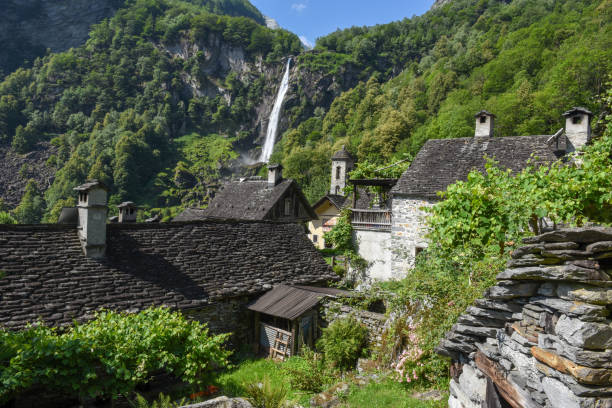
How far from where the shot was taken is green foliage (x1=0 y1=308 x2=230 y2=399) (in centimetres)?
550

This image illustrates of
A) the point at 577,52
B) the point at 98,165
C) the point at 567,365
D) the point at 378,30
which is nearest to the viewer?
the point at 567,365

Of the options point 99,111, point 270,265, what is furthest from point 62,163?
point 270,265

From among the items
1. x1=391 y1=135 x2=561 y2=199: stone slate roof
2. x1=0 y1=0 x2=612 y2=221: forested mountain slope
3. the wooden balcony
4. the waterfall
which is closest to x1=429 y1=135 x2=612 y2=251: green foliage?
x1=391 y1=135 x2=561 y2=199: stone slate roof

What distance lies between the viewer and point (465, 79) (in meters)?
56.8

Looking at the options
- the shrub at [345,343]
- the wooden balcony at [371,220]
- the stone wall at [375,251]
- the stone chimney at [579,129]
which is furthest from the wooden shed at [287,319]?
the stone chimney at [579,129]

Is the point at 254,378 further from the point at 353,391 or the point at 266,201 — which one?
the point at 266,201

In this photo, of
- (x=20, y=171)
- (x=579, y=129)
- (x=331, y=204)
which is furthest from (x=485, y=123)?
(x=20, y=171)

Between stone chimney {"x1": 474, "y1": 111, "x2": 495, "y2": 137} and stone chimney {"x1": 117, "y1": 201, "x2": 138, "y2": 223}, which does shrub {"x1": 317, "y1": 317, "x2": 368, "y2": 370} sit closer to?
stone chimney {"x1": 474, "y1": 111, "x2": 495, "y2": 137}

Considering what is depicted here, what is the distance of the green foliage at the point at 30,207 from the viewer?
6938cm

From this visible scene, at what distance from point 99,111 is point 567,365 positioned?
12095 centimetres

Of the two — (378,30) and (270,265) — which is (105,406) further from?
(378,30)

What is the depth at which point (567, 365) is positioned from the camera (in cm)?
288

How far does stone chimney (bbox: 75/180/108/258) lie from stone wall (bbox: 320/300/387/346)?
6.35 m

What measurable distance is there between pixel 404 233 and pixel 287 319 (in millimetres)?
8557
